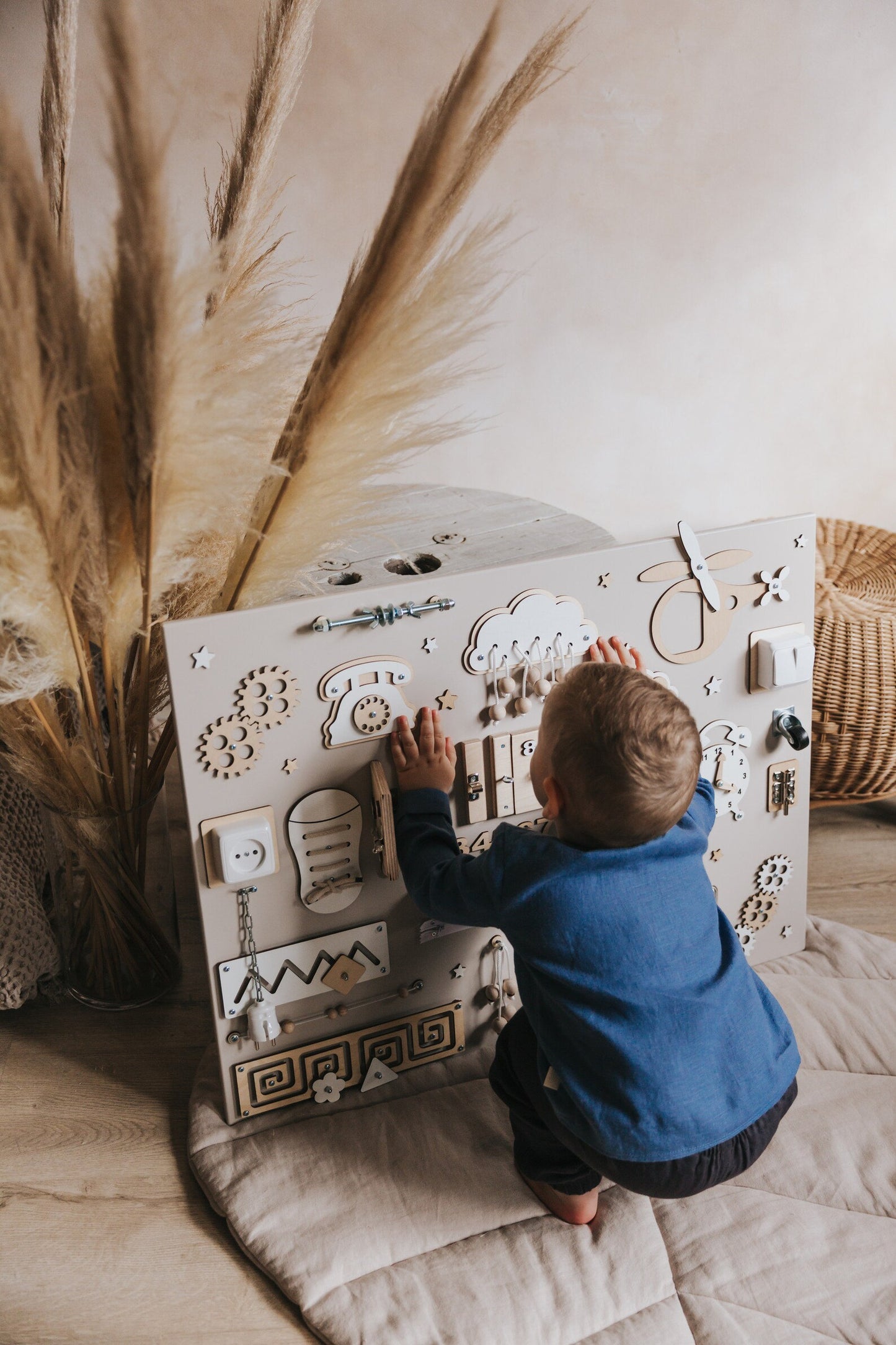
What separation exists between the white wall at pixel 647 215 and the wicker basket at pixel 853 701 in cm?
77

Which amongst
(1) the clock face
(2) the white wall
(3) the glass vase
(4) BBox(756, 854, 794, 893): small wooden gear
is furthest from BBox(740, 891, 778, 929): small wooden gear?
(2) the white wall

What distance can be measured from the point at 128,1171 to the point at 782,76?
2271mm

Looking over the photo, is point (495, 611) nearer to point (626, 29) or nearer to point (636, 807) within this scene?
point (636, 807)

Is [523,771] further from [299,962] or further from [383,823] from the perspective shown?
[299,962]

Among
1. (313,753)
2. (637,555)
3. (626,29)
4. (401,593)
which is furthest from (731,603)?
(626,29)

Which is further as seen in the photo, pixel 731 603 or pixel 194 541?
pixel 731 603

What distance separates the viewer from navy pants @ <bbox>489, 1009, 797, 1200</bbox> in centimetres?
102

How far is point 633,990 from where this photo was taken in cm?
99

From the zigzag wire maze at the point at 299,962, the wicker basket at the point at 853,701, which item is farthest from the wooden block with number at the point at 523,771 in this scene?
the wicker basket at the point at 853,701

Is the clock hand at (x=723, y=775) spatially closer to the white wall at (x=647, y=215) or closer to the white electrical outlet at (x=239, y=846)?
the white electrical outlet at (x=239, y=846)

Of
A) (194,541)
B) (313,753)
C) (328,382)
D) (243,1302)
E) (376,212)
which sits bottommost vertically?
(243,1302)

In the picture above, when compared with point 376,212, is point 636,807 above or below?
below

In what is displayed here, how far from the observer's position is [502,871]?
1.03 metres

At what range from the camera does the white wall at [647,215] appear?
1.84 metres
